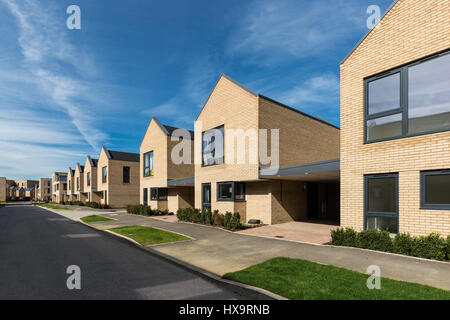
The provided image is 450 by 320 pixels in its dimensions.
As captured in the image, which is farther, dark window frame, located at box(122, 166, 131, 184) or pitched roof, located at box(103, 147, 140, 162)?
dark window frame, located at box(122, 166, 131, 184)

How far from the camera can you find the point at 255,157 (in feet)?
48.4

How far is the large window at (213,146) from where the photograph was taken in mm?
17062

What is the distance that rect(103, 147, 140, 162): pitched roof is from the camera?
1491 inches

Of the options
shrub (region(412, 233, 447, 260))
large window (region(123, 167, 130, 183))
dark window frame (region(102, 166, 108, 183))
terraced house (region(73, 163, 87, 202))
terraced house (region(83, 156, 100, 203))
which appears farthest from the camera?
terraced house (region(73, 163, 87, 202))

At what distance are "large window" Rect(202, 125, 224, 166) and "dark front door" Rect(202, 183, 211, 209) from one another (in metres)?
1.59

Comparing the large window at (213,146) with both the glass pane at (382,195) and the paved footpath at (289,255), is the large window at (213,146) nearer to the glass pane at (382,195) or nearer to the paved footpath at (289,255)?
the paved footpath at (289,255)

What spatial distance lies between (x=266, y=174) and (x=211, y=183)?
4.87m

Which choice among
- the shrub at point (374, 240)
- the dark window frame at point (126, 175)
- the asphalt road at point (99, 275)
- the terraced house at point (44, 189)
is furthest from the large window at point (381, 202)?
the terraced house at point (44, 189)

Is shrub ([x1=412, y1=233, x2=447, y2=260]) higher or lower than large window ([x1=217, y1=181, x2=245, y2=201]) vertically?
lower

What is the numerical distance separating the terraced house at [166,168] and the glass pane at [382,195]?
1610 cm

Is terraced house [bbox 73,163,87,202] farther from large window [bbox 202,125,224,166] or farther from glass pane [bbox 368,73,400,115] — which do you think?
glass pane [bbox 368,73,400,115]

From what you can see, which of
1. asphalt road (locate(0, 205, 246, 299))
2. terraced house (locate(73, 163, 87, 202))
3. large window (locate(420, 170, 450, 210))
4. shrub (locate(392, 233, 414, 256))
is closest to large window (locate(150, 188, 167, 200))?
asphalt road (locate(0, 205, 246, 299))

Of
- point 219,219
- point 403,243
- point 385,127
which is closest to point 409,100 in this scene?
point 385,127

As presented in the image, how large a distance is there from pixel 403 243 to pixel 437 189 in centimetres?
188
